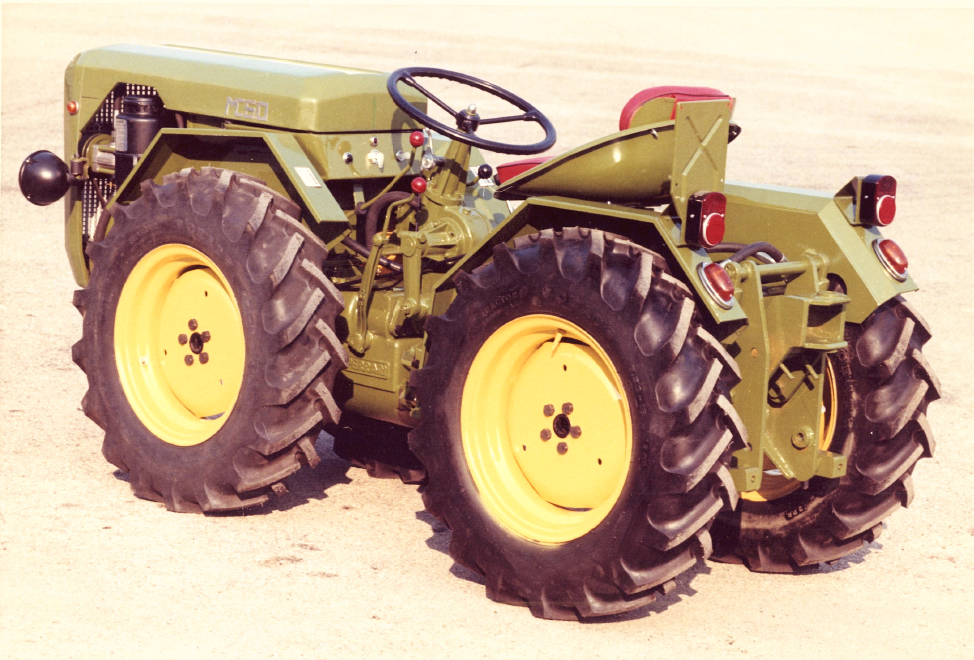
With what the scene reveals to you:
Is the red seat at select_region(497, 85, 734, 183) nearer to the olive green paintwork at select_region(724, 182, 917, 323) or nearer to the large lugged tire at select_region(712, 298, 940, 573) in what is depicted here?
the olive green paintwork at select_region(724, 182, 917, 323)

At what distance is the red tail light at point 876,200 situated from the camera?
199 inches

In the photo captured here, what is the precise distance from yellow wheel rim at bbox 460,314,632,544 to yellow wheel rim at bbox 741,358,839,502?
70cm

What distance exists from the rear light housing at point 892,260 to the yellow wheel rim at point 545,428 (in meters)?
1.17

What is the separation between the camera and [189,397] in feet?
19.4

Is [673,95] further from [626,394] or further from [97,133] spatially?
[97,133]

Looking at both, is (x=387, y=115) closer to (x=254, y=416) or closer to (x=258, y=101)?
(x=258, y=101)

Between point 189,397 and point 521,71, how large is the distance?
16.6 meters

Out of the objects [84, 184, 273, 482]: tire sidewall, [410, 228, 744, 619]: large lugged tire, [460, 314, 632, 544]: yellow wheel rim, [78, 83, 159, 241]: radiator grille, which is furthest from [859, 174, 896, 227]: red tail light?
[78, 83, 159, 241]: radiator grille

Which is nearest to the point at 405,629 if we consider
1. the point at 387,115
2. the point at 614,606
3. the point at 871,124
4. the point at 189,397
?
the point at 614,606

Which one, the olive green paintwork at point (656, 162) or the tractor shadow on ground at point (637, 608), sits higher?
the olive green paintwork at point (656, 162)

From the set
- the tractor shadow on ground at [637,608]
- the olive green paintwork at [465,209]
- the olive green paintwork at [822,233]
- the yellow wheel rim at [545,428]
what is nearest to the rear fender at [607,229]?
the olive green paintwork at [465,209]

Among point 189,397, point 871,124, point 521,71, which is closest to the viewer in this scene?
point 189,397

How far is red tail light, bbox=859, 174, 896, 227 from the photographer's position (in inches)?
199

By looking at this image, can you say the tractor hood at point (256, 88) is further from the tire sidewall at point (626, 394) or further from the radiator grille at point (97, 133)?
the tire sidewall at point (626, 394)
